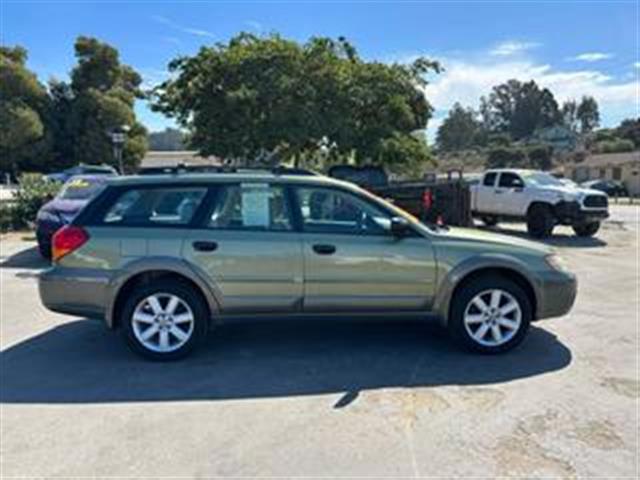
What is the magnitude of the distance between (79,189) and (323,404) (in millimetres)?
9919

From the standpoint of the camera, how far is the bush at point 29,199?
1750 centimetres

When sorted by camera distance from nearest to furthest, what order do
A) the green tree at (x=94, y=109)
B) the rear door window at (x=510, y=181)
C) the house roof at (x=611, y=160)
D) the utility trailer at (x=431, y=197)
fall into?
the utility trailer at (x=431, y=197)
the rear door window at (x=510, y=181)
the green tree at (x=94, y=109)
the house roof at (x=611, y=160)

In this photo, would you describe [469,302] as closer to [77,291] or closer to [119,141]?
[77,291]

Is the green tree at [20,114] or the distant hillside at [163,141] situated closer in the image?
the green tree at [20,114]

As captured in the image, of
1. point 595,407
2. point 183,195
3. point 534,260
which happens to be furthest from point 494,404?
point 183,195

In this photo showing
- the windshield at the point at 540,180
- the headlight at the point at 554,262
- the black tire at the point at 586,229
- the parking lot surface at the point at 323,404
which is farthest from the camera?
the windshield at the point at 540,180

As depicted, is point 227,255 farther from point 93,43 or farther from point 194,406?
point 93,43

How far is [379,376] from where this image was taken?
534cm

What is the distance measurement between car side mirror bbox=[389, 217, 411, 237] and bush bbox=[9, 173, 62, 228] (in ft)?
46.8

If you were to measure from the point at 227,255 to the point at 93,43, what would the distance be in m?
47.3

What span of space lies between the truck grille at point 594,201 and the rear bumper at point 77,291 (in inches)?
537

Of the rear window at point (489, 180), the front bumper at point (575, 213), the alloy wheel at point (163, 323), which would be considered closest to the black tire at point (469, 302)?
the alloy wheel at point (163, 323)

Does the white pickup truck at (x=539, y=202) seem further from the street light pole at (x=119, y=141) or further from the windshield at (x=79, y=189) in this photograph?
the street light pole at (x=119, y=141)

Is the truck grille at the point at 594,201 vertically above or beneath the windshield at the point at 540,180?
beneath
